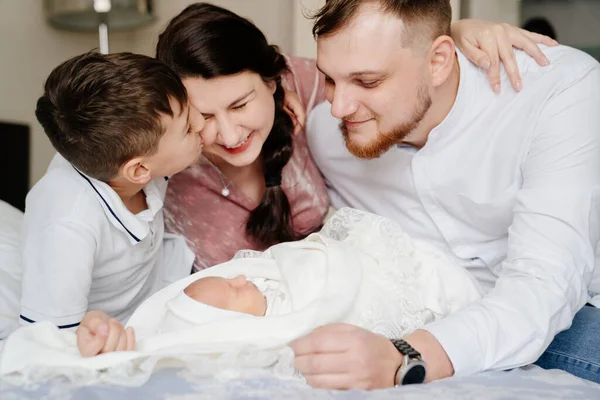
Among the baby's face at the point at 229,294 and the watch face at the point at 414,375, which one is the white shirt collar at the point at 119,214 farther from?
the watch face at the point at 414,375

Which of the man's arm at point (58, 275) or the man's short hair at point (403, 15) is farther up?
the man's short hair at point (403, 15)

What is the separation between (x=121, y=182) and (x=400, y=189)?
2.31 ft

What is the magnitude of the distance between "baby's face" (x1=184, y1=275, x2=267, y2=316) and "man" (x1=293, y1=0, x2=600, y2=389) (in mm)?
231

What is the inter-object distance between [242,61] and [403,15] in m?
0.39

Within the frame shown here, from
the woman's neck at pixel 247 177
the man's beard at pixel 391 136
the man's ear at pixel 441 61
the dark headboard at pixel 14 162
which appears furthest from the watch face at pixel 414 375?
the dark headboard at pixel 14 162

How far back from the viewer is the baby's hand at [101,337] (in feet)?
3.84

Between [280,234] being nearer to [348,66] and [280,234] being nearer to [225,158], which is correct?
[225,158]

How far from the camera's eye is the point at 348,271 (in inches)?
54.2

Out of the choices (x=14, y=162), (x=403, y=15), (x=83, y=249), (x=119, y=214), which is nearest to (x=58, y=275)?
(x=83, y=249)

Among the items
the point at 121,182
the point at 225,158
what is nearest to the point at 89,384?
the point at 121,182

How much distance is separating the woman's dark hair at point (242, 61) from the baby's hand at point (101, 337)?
A: 65 centimetres

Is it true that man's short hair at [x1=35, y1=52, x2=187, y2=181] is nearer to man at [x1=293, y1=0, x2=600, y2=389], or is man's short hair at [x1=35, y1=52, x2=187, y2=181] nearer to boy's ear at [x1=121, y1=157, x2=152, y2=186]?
boy's ear at [x1=121, y1=157, x2=152, y2=186]

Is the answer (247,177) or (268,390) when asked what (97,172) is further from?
(268,390)

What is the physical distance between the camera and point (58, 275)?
1423 millimetres
